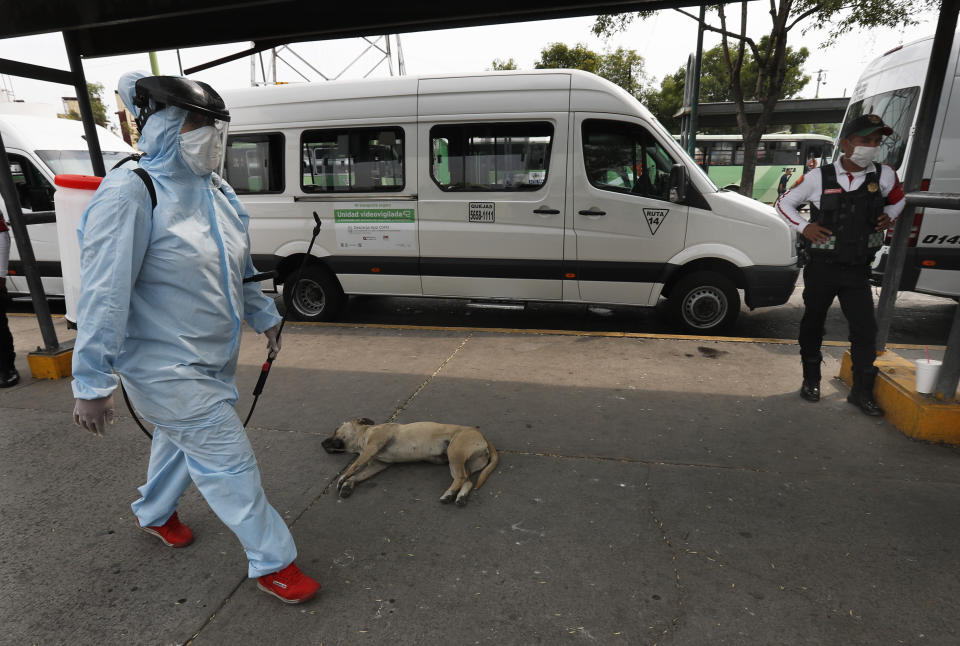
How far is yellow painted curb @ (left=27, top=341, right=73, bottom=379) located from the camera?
4.81m

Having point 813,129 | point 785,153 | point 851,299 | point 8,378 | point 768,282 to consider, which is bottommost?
point 8,378

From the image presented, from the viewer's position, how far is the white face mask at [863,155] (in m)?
3.59

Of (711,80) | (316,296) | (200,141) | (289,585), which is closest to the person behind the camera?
(200,141)

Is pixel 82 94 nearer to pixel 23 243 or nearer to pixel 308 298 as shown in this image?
pixel 23 243

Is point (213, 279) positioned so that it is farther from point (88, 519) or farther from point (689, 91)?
point (689, 91)

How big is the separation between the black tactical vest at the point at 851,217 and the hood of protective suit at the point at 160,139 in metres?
3.78

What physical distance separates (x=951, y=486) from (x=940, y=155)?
14.2 feet

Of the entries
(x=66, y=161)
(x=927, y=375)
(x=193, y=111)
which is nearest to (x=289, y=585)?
(x=193, y=111)

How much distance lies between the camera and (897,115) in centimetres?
632

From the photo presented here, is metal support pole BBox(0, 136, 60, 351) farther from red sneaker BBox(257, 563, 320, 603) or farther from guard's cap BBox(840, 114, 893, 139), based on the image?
guard's cap BBox(840, 114, 893, 139)

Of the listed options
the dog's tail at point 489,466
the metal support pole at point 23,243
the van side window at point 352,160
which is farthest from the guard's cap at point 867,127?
the metal support pole at point 23,243

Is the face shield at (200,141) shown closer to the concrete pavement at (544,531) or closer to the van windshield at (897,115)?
the concrete pavement at (544,531)

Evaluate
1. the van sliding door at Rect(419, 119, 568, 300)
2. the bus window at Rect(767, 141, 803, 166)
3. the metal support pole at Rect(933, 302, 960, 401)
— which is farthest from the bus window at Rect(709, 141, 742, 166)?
the metal support pole at Rect(933, 302, 960, 401)

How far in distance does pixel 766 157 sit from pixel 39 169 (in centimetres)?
2428
